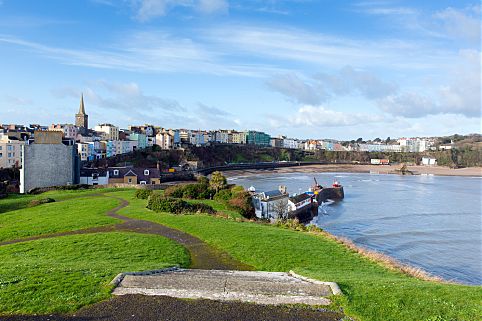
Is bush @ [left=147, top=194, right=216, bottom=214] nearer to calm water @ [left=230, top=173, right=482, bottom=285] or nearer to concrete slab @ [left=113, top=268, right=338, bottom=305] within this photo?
calm water @ [left=230, top=173, right=482, bottom=285]

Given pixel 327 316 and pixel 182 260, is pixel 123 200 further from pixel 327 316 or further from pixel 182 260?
pixel 327 316

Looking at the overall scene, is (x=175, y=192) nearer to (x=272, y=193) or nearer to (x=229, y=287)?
(x=272, y=193)

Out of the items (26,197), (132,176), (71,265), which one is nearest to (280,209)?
(132,176)

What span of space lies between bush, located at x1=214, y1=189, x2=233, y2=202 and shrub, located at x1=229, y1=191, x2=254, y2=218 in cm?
152

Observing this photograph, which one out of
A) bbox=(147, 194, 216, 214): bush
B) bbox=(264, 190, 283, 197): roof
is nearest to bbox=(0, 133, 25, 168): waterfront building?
bbox=(264, 190, 283, 197): roof

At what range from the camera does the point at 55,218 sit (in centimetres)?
2666

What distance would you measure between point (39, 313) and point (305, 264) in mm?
10417

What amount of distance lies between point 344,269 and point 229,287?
294 inches

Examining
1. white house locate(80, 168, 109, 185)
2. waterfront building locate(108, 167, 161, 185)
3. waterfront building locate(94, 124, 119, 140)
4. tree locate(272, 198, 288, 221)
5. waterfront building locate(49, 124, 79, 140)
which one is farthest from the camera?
waterfront building locate(94, 124, 119, 140)

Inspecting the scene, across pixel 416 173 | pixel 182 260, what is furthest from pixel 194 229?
pixel 416 173

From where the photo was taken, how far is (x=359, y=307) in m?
9.53

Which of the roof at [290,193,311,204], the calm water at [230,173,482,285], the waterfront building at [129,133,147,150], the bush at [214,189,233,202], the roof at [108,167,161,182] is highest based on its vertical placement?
the waterfront building at [129,133,147,150]

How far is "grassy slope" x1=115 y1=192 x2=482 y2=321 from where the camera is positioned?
9539mm

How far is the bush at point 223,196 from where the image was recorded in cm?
3822
